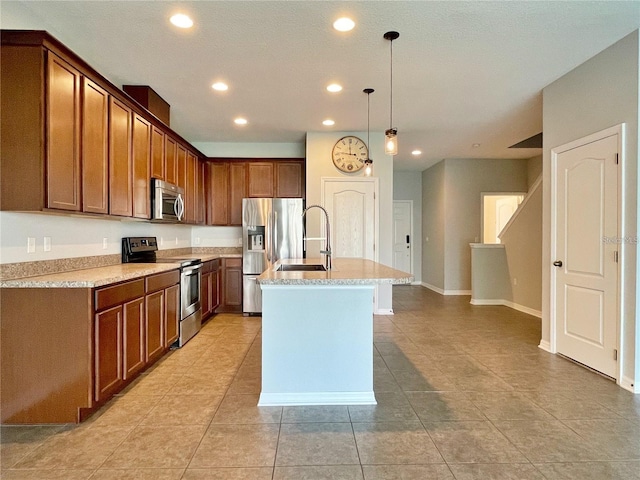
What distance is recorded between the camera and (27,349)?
2268mm

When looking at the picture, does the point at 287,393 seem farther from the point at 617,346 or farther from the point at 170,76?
the point at 170,76

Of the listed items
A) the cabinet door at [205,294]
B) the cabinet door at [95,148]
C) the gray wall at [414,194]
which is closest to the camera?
the cabinet door at [95,148]

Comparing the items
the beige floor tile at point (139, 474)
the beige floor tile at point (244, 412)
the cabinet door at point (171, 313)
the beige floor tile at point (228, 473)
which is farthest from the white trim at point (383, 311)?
the beige floor tile at point (139, 474)

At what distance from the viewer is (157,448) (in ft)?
6.68

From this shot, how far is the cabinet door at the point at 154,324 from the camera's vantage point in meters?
3.11

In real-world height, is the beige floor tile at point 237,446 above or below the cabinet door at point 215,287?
below

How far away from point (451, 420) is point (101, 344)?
2.31 meters

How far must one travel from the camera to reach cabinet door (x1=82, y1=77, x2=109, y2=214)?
2.60 m

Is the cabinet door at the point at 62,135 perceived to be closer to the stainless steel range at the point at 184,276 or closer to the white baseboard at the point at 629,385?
the stainless steel range at the point at 184,276

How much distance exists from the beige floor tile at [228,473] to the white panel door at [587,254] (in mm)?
2877

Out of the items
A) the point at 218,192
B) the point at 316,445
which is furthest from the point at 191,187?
the point at 316,445

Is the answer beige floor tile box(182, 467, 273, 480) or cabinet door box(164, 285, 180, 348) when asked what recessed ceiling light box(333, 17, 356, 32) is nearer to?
cabinet door box(164, 285, 180, 348)

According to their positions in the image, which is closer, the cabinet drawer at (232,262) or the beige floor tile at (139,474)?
the beige floor tile at (139,474)

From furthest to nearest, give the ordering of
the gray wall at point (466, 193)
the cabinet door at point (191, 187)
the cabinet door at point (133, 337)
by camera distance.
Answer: the gray wall at point (466, 193)
the cabinet door at point (191, 187)
the cabinet door at point (133, 337)
